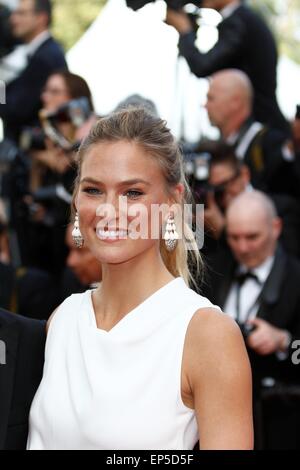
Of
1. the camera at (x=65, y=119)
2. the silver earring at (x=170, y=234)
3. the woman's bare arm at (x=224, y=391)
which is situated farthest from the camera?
the camera at (x=65, y=119)

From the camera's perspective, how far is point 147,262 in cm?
247

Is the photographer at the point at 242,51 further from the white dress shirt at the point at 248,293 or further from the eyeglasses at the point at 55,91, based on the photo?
the white dress shirt at the point at 248,293

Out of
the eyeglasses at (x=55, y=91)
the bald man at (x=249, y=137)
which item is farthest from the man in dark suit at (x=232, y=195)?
the eyeglasses at (x=55, y=91)

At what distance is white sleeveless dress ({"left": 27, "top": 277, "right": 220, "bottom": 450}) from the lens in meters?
2.28

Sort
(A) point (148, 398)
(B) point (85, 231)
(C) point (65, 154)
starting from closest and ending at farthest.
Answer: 1. (A) point (148, 398)
2. (B) point (85, 231)
3. (C) point (65, 154)

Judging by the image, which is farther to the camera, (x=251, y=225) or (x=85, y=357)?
(x=251, y=225)

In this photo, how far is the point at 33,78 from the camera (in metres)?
6.30

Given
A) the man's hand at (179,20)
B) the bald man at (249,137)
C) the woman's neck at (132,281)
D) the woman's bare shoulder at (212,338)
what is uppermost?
the man's hand at (179,20)

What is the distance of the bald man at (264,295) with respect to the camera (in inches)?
173

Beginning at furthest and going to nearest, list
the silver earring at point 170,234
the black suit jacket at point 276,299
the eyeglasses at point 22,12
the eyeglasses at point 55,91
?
1. the eyeglasses at point 22,12
2. the eyeglasses at point 55,91
3. the black suit jacket at point 276,299
4. the silver earring at point 170,234

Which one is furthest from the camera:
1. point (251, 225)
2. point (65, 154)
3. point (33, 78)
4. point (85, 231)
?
point (33, 78)
